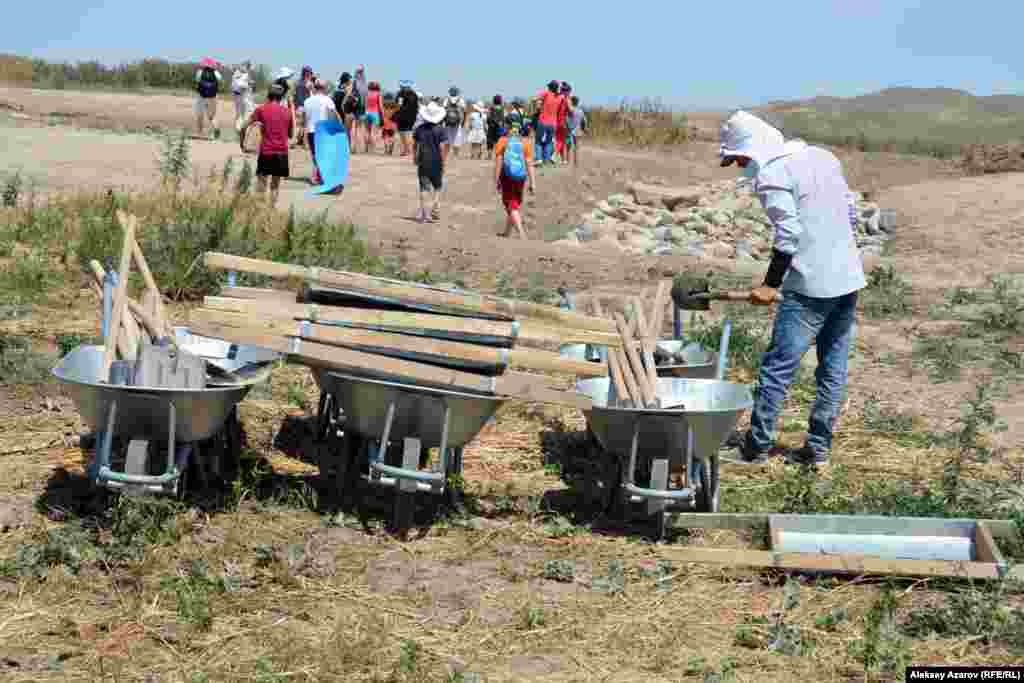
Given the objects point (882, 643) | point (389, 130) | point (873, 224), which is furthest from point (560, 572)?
point (389, 130)

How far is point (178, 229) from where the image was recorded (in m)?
10.6

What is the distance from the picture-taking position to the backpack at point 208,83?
2264 cm

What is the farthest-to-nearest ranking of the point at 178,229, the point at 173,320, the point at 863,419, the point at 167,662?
the point at 178,229, the point at 173,320, the point at 863,419, the point at 167,662

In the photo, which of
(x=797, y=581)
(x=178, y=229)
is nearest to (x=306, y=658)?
(x=797, y=581)

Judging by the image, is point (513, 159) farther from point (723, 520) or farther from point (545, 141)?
point (545, 141)

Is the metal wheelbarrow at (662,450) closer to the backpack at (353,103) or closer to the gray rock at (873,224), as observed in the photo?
the gray rock at (873,224)

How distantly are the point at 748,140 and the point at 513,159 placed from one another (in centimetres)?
850

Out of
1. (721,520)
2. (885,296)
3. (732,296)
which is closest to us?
(721,520)

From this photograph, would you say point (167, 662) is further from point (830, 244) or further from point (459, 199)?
A: point (459, 199)

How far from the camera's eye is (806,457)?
7230 millimetres

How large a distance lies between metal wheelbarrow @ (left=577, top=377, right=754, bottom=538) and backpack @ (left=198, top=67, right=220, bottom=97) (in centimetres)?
→ 1787

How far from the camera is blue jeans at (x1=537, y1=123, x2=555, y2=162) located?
25.6 metres

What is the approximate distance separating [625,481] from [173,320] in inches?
183

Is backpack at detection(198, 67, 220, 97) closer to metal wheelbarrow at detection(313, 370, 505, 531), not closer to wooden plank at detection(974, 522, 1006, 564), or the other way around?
metal wheelbarrow at detection(313, 370, 505, 531)
